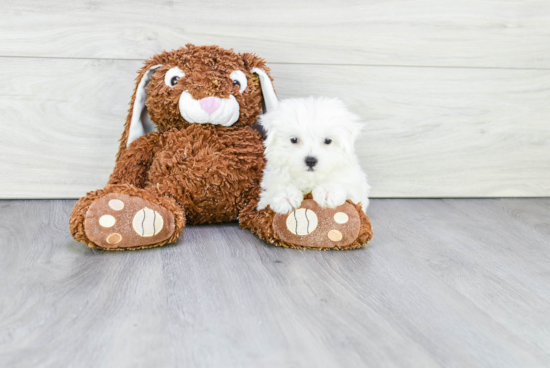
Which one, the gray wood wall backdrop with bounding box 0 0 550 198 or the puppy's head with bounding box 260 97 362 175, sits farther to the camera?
the gray wood wall backdrop with bounding box 0 0 550 198

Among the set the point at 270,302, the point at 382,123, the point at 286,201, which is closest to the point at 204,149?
the point at 286,201

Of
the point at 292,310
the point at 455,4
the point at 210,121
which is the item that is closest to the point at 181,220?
the point at 210,121

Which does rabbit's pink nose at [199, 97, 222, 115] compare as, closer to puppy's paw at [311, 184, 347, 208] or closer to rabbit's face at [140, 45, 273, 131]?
rabbit's face at [140, 45, 273, 131]

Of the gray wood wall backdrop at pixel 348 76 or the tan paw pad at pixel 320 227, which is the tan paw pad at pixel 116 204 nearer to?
the tan paw pad at pixel 320 227

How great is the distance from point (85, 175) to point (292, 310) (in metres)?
0.79

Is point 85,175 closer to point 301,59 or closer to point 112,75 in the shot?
point 112,75

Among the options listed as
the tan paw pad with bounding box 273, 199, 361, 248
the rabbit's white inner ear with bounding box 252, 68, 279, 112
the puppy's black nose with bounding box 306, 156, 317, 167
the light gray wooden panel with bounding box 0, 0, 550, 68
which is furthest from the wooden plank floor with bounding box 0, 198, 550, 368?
the light gray wooden panel with bounding box 0, 0, 550, 68

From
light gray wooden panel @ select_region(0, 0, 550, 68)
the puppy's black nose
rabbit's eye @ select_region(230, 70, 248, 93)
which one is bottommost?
the puppy's black nose

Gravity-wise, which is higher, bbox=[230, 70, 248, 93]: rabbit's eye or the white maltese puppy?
bbox=[230, 70, 248, 93]: rabbit's eye

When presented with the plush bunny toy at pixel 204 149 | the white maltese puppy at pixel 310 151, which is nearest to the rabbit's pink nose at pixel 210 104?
the plush bunny toy at pixel 204 149

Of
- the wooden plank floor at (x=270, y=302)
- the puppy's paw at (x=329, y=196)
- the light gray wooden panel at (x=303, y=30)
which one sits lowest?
the wooden plank floor at (x=270, y=302)

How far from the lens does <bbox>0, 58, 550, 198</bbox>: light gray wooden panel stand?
124cm

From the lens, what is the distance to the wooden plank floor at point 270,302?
23.8 inches

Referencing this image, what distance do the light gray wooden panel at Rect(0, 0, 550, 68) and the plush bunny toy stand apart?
183 mm
